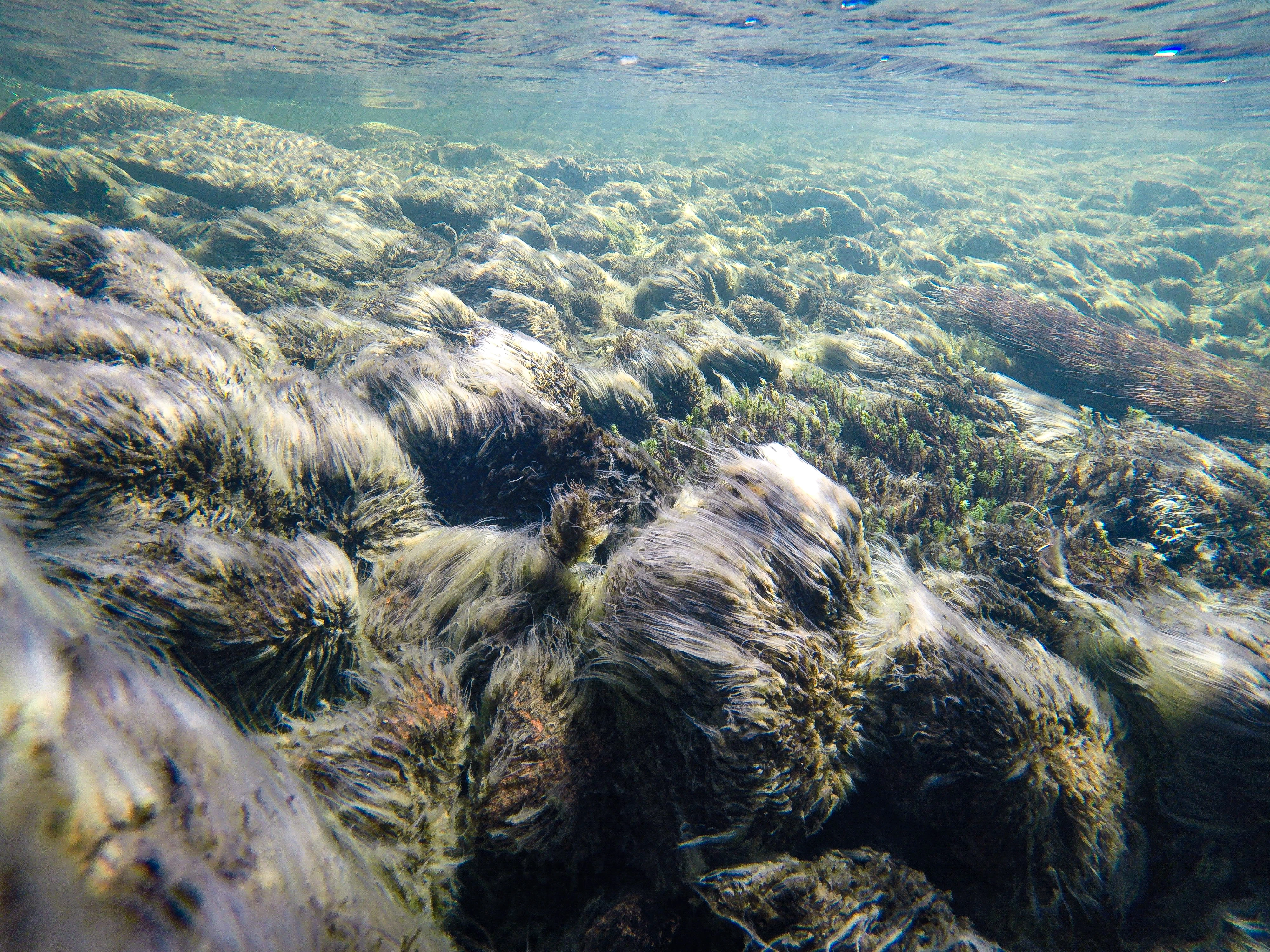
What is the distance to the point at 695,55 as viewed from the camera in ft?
65.4

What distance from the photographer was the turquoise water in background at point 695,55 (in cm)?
1288

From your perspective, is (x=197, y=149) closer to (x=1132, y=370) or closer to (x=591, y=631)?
(x=591, y=631)

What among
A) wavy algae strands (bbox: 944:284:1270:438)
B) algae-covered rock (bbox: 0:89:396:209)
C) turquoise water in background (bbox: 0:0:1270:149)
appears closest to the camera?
wavy algae strands (bbox: 944:284:1270:438)

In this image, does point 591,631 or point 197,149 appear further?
point 197,149

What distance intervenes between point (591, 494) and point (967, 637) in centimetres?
168

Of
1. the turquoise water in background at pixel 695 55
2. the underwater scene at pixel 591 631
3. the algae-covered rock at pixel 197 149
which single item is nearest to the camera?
the underwater scene at pixel 591 631

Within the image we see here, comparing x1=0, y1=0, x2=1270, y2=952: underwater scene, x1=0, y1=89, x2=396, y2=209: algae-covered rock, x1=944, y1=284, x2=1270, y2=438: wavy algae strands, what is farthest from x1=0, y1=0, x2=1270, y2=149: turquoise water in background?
x1=0, y1=0, x2=1270, y2=952: underwater scene

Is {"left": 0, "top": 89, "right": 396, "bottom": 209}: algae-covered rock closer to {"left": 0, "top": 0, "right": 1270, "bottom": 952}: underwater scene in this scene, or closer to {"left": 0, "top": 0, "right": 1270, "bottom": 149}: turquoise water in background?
{"left": 0, "top": 0, "right": 1270, "bottom": 149}: turquoise water in background

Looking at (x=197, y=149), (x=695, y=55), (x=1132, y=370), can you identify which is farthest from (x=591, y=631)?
(x=695, y=55)

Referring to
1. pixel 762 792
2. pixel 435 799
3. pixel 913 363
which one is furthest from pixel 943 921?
pixel 913 363

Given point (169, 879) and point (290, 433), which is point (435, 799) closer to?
point (169, 879)

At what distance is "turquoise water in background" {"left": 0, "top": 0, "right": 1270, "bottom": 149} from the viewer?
42.3ft

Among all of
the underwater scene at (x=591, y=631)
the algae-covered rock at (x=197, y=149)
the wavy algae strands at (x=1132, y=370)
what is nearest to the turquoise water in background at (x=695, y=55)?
the algae-covered rock at (x=197, y=149)

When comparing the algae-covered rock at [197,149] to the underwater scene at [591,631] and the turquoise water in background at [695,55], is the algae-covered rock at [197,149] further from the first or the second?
the underwater scene at [591,631]
